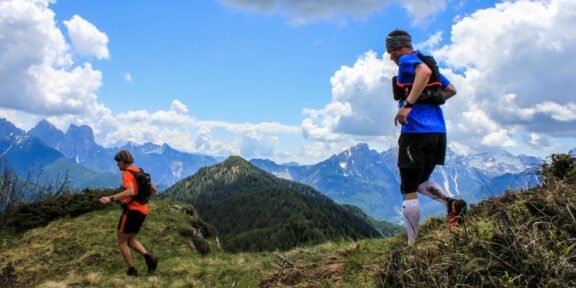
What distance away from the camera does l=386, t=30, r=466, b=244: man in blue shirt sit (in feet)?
19.6

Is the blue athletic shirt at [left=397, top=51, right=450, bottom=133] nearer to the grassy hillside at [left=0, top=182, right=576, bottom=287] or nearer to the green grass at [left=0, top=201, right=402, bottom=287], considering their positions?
the grassy hillside at [left=0, top=182, right=576, bottom=287]

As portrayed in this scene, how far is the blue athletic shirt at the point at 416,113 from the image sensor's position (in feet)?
20.1

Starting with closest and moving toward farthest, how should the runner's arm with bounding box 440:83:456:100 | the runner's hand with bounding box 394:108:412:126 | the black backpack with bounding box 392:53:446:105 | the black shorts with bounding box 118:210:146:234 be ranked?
the runner's hand with bounding box 394:108:412:126, the black backpack with bounding box 392:53:446:105, the runner's arm with bounding box 440:83:456:100, the black shorts with bounding box 118:210:146:234

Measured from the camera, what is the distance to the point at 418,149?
609cm

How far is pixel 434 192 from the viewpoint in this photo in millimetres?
6402

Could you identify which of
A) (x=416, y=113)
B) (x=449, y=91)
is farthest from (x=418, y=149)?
(x=449, y=91)

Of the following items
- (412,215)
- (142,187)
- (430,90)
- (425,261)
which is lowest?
(425,261)

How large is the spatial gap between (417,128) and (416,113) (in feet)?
0.72

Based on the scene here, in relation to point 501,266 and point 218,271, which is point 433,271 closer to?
point 501,266

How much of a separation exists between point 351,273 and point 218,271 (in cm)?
444

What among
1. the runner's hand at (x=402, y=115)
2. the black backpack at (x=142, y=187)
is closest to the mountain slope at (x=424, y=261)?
the runner's hand at (x=402, y=115)

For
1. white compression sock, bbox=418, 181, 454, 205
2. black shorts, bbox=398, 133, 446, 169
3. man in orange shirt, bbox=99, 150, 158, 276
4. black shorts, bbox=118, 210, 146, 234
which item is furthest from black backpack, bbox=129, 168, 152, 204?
white compression sock, bbox=418, 181, 454, 205

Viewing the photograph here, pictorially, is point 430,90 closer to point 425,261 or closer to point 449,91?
point 449,91

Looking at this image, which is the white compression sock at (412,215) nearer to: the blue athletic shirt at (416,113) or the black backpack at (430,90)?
the blue athletic shirt at (416,113)
